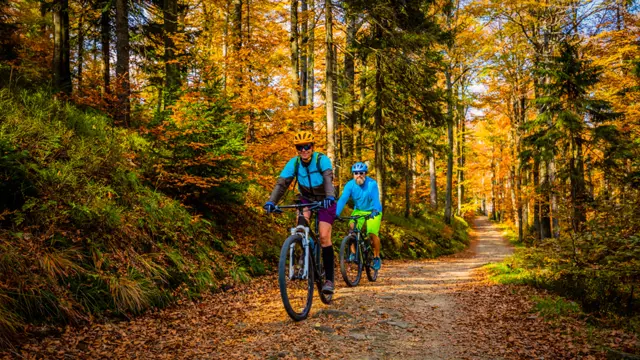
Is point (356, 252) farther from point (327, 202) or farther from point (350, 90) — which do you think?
point (350, 90)

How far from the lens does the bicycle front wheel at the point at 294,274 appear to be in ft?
15.3

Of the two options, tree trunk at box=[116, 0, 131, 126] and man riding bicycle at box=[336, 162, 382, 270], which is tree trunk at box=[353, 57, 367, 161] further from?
tree trunk at box=[116, 0, 131, 126]

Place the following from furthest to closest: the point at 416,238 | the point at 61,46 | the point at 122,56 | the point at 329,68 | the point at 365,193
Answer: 1. the point at 416,238
2. the point at 329,68
3. the point at 61,46
4. the point at 122,56
5. the point at 365,193

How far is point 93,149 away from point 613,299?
886 centimetres

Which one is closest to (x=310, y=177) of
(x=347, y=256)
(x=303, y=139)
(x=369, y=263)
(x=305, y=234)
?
(x=303, y=139)

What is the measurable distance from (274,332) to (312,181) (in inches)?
80.9

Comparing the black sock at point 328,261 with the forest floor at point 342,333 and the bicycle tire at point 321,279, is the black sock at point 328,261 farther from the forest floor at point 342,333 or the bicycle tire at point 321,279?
the forest floor at point 342,333

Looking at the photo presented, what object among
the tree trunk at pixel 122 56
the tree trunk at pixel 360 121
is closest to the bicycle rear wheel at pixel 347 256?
the tree trunk at pixel 122 56

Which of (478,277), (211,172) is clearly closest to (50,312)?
(211,172)

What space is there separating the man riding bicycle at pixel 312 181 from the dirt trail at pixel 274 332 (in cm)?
85

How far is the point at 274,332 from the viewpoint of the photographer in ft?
15.0

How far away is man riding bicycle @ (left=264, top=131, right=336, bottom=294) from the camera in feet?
17.2

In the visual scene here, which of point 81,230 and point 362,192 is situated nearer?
point 81,230

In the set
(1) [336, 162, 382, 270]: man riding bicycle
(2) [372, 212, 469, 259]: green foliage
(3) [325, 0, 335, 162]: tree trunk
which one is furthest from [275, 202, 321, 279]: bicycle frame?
(2) [372, 212, 469, 259]: green foliage
